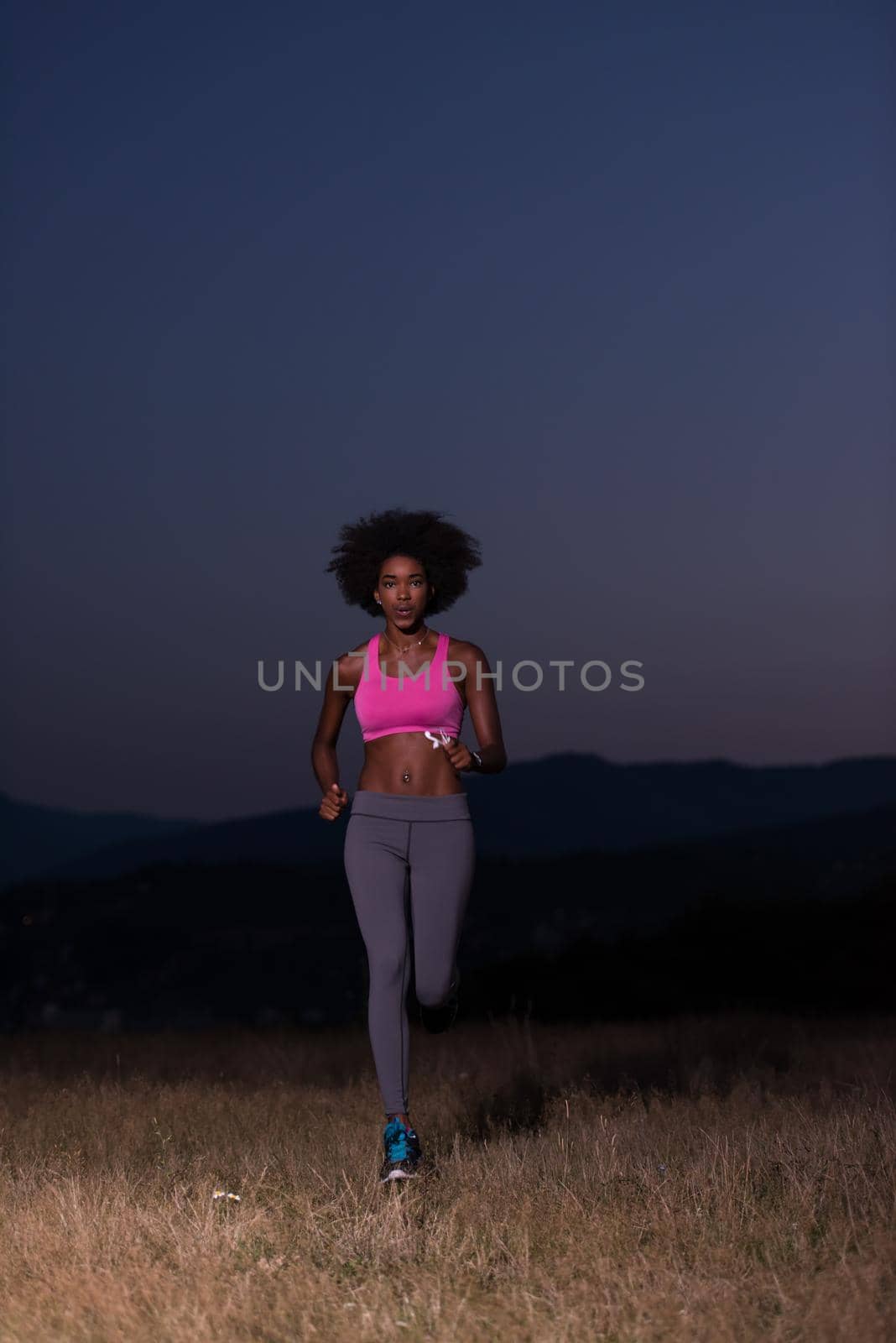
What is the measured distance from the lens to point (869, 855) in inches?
1458

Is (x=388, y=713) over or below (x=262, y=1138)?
over

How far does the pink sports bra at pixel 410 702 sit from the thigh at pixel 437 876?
436 millimetres

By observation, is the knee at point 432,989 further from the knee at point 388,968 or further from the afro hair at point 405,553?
the afro hair at point 405,553

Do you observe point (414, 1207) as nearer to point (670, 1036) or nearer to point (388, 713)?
point (388, 713)

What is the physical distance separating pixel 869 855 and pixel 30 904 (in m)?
22.2

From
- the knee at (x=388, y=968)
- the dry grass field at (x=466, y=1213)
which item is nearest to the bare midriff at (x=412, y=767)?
the knee at (x=388, y=968)

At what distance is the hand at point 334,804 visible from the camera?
24.7 ft

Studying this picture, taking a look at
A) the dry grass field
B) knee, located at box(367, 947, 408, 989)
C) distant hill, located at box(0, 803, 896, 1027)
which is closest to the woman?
knee, located at box(367, 947, 408, 989)

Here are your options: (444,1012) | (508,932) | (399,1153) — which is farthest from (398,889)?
(508,932)

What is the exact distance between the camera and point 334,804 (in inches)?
297

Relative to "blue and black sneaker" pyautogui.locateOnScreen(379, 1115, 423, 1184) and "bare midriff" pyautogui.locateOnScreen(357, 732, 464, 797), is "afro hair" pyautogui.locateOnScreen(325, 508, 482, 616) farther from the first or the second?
"blue and black sneaker" pyautogui.locateOnScreen(379, 1115, 423, 1184)

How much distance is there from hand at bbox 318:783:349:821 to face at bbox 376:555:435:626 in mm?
823

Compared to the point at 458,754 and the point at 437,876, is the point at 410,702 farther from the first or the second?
the point at 437,876

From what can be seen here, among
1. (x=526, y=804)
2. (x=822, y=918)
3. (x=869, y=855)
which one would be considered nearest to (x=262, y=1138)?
(x=822, y=918)
